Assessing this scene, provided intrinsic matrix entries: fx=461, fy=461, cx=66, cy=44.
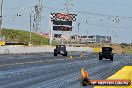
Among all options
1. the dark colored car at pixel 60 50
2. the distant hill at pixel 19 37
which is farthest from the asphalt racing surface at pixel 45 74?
the distant hill at pixel 19 37

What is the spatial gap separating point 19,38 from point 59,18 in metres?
16.8

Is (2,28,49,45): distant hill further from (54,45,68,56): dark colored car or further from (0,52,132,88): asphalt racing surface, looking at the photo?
(0,52,132,88): asphalt racing surface

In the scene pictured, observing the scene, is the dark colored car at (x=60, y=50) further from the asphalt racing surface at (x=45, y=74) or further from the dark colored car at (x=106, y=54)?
the asphalt racing surface at (x=45, y=74)

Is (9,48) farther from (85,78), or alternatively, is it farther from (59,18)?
(59,18)

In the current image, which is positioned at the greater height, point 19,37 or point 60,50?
point 19,37

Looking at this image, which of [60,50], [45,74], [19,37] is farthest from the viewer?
[19,37]

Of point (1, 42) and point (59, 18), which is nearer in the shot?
point (1, 42)

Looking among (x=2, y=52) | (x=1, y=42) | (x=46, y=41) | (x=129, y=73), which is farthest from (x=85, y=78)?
(x=46, y=41)

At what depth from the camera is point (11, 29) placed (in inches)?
5974

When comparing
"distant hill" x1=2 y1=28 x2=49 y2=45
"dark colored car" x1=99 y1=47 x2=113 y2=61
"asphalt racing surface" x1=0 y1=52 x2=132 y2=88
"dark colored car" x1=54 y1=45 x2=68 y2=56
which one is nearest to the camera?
"asphalt racing surface" x1=0 y1=52 x2=132 y2=88

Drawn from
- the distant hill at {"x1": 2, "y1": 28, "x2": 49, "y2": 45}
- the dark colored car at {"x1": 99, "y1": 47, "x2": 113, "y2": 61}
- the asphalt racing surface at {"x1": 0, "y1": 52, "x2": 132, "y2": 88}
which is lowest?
the asphalt racing surface at {"x1": 0, "y1": 52, "x2": 132, "y2": 88}

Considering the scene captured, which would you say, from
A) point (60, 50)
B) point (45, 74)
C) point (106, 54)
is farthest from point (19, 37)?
point (45, 74)

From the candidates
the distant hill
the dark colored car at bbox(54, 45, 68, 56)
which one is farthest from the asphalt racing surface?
the distant hill

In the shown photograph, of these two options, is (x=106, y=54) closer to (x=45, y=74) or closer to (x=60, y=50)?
(x=60, y=50)
